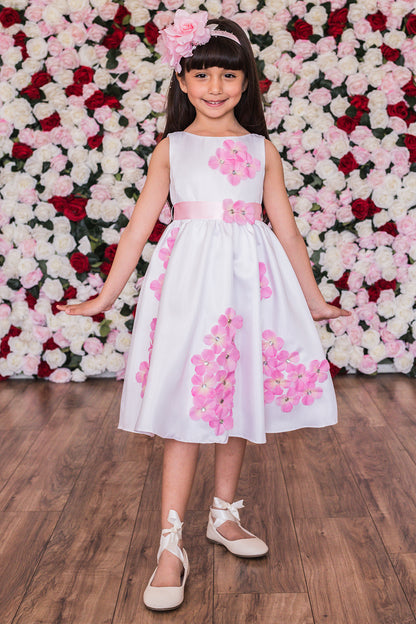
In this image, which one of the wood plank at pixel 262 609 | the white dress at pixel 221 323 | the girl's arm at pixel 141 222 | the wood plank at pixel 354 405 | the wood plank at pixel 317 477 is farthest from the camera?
the wood plank at pixel 354 405

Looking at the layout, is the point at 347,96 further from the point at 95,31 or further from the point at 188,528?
the point at 188,528

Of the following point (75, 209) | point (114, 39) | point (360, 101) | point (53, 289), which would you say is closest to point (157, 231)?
point (75, 209)

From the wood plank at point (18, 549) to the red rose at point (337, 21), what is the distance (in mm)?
2382

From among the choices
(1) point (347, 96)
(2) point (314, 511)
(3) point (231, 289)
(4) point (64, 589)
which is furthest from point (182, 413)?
(1) point (347, 96)

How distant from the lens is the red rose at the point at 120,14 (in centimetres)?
318

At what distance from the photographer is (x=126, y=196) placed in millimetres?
3252

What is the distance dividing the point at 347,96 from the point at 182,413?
2184mm

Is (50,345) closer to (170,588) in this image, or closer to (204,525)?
(204,525)

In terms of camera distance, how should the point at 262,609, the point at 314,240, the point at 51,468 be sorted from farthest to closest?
the point at 314,240 < the point at 51,468 < the point at 262,609

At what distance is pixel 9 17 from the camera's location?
320 cm

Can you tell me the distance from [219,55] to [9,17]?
1.98 metres

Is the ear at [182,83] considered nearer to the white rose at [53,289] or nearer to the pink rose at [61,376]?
the white rose at [53,289]

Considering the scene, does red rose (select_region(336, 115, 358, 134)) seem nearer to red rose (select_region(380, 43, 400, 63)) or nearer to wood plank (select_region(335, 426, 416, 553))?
red rose (select_region(380, 43, 400, 63))

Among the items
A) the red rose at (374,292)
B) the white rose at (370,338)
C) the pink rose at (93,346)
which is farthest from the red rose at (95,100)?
the white rose at (370,338)
